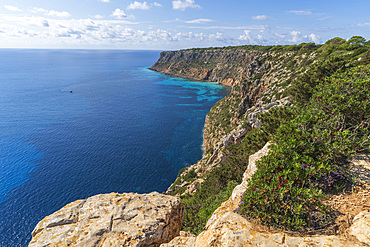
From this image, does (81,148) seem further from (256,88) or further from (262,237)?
(256,88)

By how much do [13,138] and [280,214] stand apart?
95.9m

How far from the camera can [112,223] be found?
9.24 metres

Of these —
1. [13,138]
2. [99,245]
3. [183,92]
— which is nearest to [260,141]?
[99,245]

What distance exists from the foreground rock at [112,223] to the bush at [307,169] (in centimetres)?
492

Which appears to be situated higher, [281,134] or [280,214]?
[281,134]

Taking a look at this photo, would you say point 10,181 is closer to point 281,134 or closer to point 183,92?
point 281,134

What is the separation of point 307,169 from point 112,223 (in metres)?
11.0

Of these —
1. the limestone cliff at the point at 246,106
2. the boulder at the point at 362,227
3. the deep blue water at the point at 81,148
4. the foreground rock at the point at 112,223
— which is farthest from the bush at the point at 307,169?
the deep blue water at the point at 81,148

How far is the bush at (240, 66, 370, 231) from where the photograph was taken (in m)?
7.27

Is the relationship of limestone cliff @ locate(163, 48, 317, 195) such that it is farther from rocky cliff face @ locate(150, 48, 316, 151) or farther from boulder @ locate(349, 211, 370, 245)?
boulder @ locate(349, 211, 370, 245)

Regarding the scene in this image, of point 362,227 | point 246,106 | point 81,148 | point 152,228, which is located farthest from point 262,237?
point 81,148

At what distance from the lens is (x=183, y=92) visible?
487ft

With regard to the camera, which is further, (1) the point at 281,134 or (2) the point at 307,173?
(1) the point at 281,134

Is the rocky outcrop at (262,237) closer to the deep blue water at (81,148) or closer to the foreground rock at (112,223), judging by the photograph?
the foreground rock at (112,223)
